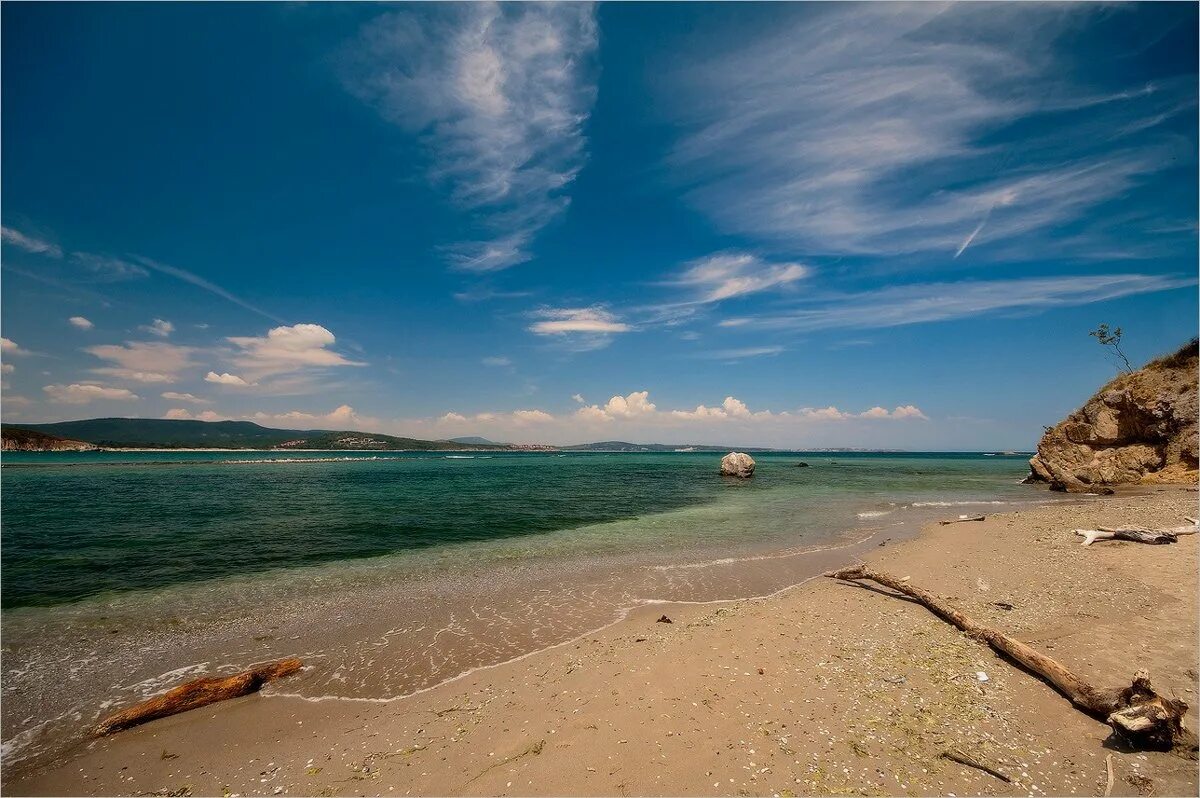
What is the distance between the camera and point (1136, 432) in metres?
38.5

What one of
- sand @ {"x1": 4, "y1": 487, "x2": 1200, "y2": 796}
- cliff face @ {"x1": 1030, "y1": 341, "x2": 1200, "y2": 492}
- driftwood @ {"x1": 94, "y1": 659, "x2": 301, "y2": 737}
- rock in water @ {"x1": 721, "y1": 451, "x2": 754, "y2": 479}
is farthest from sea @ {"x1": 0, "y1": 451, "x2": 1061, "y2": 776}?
rock in water @ {"x1": 721, "y1": 451, "x2": 754, "y2": 479}

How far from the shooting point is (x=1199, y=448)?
112 feet

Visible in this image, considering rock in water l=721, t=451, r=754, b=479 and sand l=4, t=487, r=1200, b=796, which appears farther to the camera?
rock in water l=721, t=451, r=754, b=479

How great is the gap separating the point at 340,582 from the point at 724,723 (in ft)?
43.2

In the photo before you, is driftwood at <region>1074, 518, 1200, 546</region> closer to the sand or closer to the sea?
the sea

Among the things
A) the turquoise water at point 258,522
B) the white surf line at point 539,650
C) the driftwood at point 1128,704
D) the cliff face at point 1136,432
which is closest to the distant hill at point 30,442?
the turquoise water at point 258,522

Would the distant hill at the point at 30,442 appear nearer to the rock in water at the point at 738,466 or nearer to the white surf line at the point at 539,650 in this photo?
the rock in water at the point at 738,466

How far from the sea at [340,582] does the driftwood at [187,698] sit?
13.3 inches

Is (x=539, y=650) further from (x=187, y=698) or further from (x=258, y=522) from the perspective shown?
(x=258, y=522)

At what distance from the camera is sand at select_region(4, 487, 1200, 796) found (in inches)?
204

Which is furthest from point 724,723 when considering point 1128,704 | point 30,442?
point 30,442

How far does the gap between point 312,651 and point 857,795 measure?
10.3 metres

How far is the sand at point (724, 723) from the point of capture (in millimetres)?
5172

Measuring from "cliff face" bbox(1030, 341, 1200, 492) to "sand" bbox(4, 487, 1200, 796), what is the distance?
40.6m
